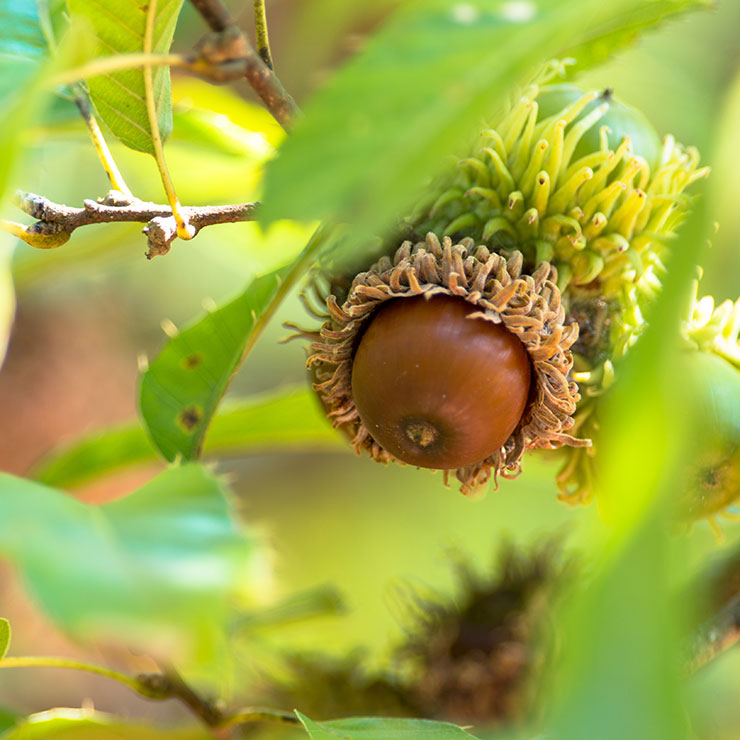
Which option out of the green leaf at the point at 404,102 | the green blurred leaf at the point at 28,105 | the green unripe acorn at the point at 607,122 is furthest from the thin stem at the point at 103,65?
the green unripe acorn at the point at 607,122

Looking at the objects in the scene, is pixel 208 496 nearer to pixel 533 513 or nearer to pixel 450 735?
pixel 450 735

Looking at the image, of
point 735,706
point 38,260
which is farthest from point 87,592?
point 735,706

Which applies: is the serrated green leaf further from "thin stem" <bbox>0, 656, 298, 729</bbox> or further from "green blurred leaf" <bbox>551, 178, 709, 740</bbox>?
"green blurred leaf" <bbox>551, 178, 709, 740</bbox>

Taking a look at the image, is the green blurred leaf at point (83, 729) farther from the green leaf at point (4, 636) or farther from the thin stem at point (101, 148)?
the thin stem at point (101, 148)

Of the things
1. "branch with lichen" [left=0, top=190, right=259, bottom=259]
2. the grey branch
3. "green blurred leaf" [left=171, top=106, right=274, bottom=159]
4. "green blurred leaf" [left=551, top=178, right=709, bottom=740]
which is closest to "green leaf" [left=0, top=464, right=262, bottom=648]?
"green blurred leaf" [left=551, top=178, right=709, bottom=740]

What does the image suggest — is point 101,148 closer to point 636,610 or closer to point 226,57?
point 226,57

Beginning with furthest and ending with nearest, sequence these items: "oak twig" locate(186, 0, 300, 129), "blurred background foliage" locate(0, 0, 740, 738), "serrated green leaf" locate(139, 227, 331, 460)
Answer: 1. "blurred background foliage" locate(0, 0, 740, 738)
2. "serrated green leaf" locate(139, 227, 331, 460)
3. "oak twig" locate(186, 0, 300, 129)
